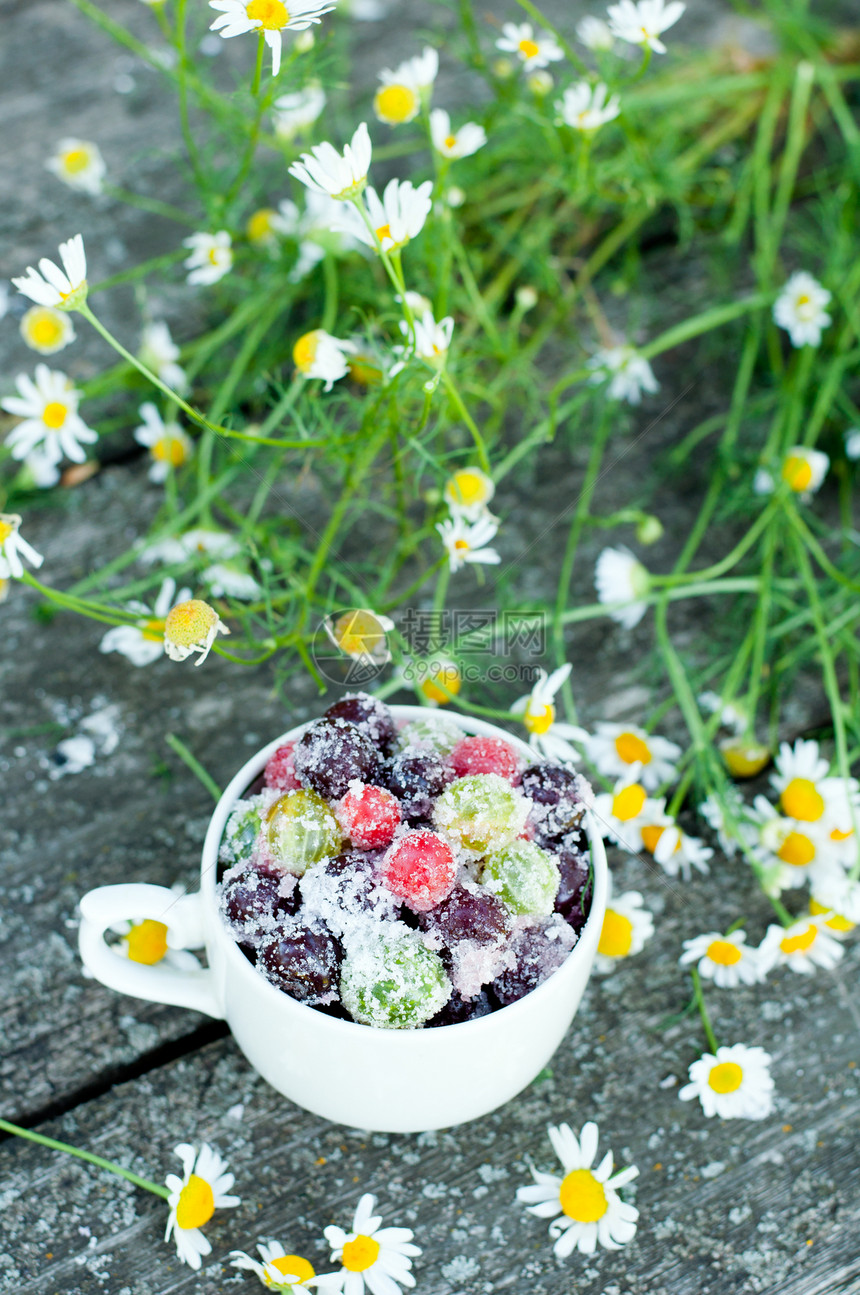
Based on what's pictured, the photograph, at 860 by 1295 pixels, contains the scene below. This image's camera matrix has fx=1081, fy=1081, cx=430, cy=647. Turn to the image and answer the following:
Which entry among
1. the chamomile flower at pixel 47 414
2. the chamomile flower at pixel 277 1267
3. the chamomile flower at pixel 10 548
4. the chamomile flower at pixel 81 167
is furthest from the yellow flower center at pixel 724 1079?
the chamomile flower at pixel 81 167

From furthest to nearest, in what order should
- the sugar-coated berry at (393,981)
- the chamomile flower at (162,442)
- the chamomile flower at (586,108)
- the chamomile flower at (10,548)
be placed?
the chamomile flower at (162,442)
the chamomile flower at (586,108)
the chamomile flower at (10,548)
the sugar-coated berry at (393,981)

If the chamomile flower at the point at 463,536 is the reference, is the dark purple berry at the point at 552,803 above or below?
below

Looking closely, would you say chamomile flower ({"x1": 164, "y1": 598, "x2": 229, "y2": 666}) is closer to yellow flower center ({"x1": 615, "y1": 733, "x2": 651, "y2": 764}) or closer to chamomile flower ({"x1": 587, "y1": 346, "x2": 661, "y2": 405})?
yellow flower center ({"x1": 615, "y1": 733, "x2": 651, "y2": 764})

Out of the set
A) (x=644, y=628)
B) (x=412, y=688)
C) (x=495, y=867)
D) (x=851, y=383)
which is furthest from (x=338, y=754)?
(x=851, y=383)

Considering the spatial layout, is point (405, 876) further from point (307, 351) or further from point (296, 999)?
point (307, 351)

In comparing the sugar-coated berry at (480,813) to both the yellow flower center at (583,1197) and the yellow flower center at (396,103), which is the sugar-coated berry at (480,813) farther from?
the yellow flower center at (396,103)

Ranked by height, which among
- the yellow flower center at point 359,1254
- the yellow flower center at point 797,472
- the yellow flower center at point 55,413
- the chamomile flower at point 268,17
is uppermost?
the chamomile flower at point 268,17
